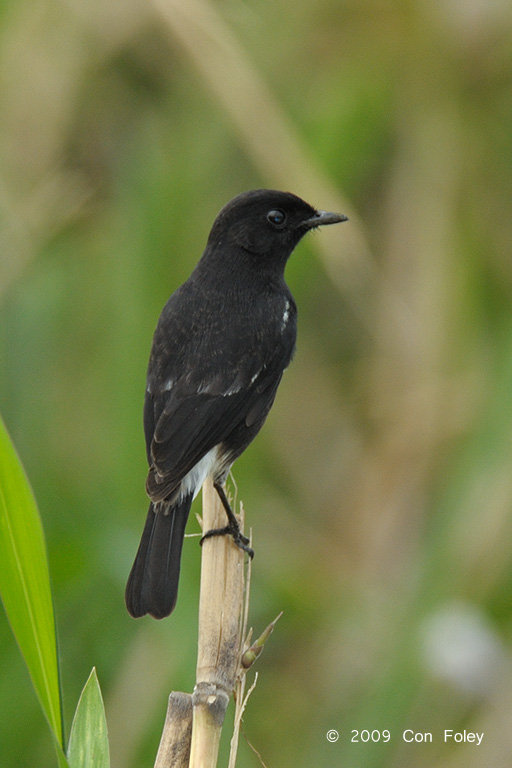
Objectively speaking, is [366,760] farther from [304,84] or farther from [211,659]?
[304,84]

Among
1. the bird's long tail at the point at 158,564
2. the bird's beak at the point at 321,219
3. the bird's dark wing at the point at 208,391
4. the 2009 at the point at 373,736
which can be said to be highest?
the bird's beak at the point at 321,219

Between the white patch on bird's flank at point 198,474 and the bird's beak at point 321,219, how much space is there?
0.90 m

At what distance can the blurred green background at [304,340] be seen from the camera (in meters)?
3.34

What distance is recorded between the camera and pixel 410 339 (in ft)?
14.8

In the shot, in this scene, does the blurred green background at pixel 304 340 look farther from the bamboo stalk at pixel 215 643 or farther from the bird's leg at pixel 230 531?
the bamboo stalk at pixel 215 643

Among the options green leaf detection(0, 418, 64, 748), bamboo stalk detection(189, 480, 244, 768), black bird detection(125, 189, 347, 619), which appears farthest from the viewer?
black bird detection(125, 189, 347, 619)

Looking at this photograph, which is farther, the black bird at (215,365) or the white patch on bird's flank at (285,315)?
the white patch on bird's flank at (285,315)

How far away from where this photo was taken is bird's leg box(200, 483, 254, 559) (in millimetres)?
2563

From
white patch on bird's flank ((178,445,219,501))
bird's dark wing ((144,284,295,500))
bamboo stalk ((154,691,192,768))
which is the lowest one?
bamboo stalk ((154,691,192,768))

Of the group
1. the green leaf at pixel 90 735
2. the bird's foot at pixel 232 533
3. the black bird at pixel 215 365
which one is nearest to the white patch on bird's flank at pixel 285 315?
the black bird at pixel 215 365

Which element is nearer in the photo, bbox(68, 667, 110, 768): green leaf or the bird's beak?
bbox(68, 667, 110, 768): green leaf

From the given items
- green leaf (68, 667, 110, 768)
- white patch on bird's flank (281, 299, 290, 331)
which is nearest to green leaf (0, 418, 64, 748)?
green leaf (68, 667, 110, 768)

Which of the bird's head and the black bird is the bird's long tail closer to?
the black bird

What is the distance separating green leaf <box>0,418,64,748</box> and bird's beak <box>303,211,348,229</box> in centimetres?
217
